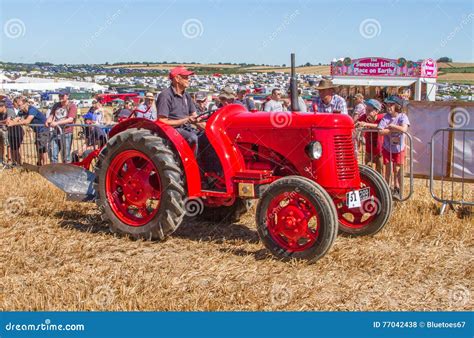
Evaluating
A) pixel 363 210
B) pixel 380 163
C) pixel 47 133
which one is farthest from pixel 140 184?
pixel 47 133

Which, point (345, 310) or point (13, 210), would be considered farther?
point (13, 210)

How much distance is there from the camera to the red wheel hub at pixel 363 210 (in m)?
6.21

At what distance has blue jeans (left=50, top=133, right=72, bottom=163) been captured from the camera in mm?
10486

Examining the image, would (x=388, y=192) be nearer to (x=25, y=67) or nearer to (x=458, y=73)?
(x=458, y=73)

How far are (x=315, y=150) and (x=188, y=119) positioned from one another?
1.34 meters

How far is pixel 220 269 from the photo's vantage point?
5004 mm

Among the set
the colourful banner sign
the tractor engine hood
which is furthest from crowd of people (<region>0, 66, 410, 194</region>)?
the colourful banner sign

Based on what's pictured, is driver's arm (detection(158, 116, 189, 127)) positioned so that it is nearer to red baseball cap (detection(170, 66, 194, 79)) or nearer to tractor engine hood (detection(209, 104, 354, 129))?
tractor engine hood (detection(209, 104, 354, 129))

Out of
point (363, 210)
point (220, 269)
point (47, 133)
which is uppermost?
point (47, 133)

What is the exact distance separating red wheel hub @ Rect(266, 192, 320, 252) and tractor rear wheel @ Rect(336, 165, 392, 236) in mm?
846

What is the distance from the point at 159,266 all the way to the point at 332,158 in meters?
1.78

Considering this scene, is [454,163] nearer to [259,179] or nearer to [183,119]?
[259,179]

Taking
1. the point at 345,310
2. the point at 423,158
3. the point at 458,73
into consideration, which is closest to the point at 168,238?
the point at 345,310

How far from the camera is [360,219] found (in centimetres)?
635
